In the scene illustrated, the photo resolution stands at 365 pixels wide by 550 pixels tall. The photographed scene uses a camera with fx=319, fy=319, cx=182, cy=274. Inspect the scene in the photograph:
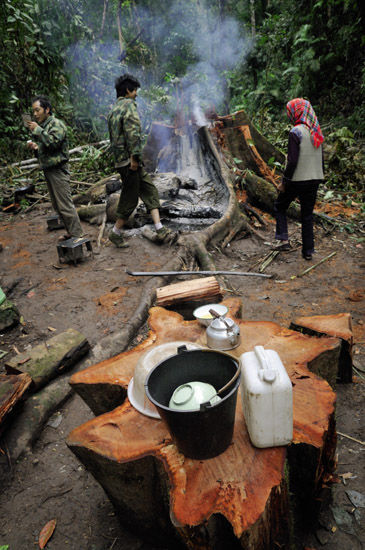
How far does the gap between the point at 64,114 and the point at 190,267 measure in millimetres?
9374

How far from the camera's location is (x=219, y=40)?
23.5m

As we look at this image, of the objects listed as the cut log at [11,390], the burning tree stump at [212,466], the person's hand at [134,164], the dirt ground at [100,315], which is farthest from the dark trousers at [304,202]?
the cut log at [11,390]

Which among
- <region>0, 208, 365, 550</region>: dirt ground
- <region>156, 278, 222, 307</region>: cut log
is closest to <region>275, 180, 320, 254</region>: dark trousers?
<region>0, 208, 365, 550</region>: dirt ground

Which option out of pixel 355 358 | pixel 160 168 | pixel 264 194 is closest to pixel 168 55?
pixel 160 168

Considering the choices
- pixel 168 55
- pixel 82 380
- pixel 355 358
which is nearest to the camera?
pixel 82 380

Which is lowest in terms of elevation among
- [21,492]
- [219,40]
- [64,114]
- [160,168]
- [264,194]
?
[21,492]

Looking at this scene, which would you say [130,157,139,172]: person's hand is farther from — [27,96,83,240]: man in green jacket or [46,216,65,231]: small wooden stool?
[46,216,65,231]: small wooden stool

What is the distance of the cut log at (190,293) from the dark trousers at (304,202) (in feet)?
8.00

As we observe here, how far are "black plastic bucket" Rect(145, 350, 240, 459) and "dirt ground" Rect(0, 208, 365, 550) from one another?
95 cm

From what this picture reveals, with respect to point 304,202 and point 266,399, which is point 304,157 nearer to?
point 304,202

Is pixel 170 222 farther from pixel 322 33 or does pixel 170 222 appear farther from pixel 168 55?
pixel 168 55

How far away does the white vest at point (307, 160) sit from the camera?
14.1ft

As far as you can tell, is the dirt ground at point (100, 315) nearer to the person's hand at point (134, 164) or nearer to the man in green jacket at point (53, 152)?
the man in green jacket at point (53, 152)

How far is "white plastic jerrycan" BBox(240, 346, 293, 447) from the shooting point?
129 centimetres
